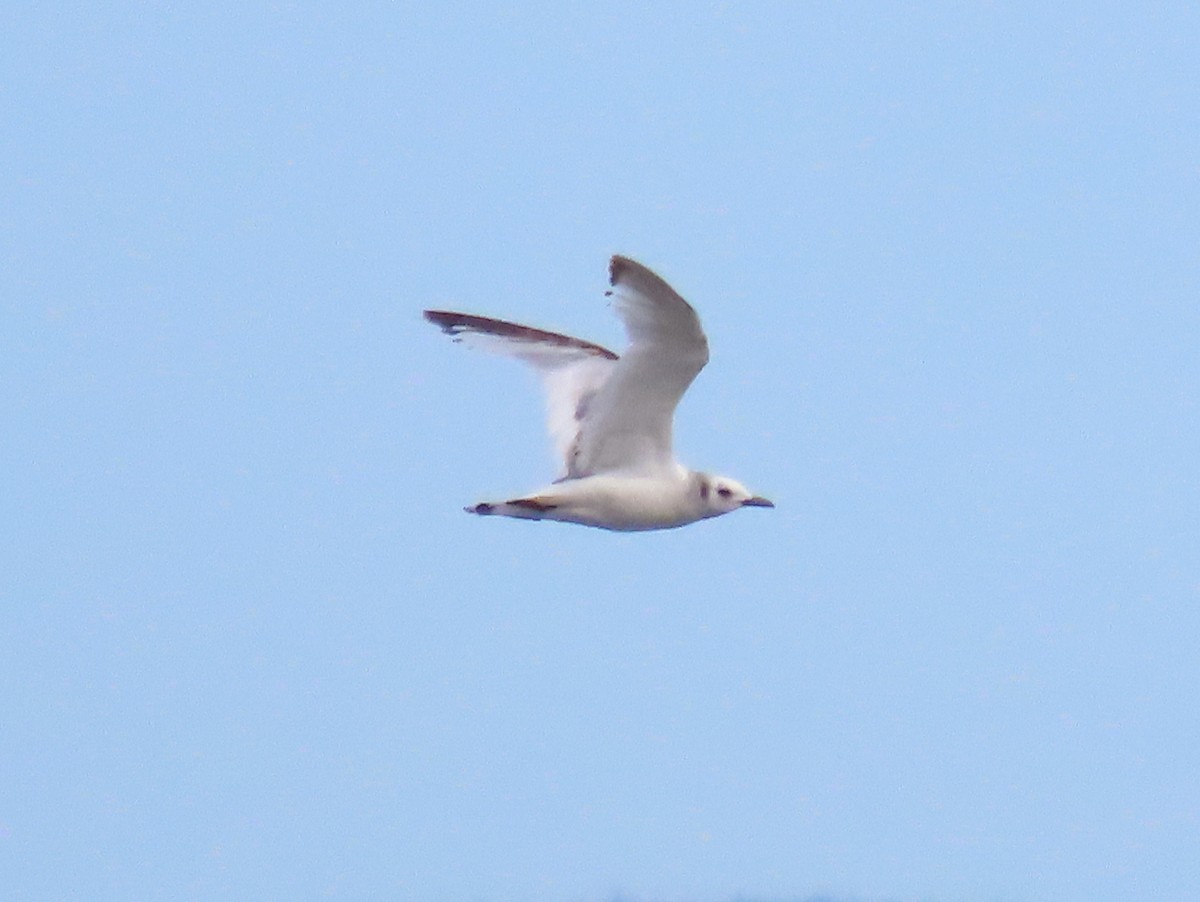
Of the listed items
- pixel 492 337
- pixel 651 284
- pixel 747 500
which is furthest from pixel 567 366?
pixel 651 284

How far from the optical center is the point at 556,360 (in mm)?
6051

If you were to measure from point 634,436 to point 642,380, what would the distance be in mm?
232

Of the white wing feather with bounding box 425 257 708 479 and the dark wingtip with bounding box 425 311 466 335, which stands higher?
the dark wingtip with bounding box 425 311 466 335

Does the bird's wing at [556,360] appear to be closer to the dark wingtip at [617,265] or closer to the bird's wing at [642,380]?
the bird's wing at [642,380]

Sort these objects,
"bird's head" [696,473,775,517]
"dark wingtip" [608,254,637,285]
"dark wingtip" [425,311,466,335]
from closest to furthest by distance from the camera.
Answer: "dark wingtip" [608,254,637,285]
"bird's head" [696,473,775,517]
"dark wingtip" [425,311,466,335]

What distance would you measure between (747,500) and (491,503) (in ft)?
2.46

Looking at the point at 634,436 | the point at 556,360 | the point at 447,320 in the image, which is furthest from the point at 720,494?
the point at 447,320

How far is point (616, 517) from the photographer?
17.9 ft

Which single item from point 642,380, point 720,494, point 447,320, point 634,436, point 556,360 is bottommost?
point 720,494

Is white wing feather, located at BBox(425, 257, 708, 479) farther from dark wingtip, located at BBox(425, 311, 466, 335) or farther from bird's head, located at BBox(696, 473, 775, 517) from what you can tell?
bird's head, located at BBox(696, 473, 775, 517)

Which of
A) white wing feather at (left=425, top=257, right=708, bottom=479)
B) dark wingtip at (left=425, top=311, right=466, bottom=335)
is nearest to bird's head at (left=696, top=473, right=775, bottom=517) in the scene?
white wing feather at (left=425, top=257, right=708, bottom=479)

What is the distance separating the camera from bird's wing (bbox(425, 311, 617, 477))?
578 centimetres

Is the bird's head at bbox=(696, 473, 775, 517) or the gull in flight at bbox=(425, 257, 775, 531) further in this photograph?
the bird's head at bbox=(696, 473, 775, 517)

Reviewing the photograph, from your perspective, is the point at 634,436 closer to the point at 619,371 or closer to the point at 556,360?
the point at 619,371
